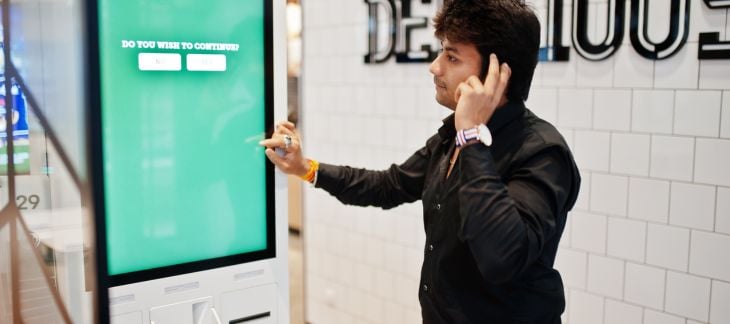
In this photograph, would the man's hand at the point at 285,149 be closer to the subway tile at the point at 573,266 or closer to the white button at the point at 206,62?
the white button at the point at 206,62

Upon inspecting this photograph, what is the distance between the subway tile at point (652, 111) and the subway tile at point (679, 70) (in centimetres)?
3

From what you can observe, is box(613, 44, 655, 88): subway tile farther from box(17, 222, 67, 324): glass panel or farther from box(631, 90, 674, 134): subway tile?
box(17, 222, 67, 324): glass panel

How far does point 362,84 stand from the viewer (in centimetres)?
360

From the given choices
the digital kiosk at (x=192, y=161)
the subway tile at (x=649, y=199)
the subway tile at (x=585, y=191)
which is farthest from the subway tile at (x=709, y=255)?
the digital kiosk at (x=192, y=161)

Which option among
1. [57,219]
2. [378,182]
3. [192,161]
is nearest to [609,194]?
[378,182]

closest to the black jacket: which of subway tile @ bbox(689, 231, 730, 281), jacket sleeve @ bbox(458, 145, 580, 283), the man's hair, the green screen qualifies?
jacket sleeve @ bbox(458, 145, 580, 283)

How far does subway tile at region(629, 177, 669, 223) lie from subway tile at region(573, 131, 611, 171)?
0.45 feet

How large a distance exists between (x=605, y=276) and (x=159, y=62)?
1.85 metres

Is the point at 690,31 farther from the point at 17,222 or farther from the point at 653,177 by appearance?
the point at 17,222

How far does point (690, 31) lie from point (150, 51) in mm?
1734

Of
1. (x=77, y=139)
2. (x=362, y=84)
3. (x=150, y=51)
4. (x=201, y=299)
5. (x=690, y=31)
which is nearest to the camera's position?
(x=77, y=139)

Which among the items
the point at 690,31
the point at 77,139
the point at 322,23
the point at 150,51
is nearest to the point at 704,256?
the point at 690,31

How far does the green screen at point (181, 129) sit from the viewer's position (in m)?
1.48

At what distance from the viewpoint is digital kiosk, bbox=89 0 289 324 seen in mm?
1489
